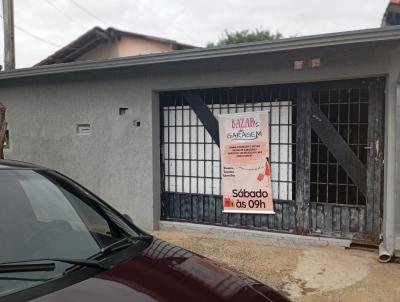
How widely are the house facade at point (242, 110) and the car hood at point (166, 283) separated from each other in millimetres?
3702

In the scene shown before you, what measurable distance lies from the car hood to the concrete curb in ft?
12.6

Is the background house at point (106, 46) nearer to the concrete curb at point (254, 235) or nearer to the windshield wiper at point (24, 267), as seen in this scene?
the concrete curb at point (254, 235)

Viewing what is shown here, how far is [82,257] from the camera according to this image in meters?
2.49

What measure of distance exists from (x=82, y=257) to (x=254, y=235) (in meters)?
4.45

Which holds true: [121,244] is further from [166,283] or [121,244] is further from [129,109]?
[129,109]

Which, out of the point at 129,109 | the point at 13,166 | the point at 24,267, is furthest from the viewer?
the point at 129,109

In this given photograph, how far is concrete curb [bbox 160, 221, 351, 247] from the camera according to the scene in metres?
6.15

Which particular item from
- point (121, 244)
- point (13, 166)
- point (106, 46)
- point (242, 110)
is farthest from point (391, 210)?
point (106, 46)

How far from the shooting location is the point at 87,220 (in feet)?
9.80

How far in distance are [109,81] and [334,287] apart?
16.1ft

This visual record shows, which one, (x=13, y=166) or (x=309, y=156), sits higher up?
(x=13, y=166)

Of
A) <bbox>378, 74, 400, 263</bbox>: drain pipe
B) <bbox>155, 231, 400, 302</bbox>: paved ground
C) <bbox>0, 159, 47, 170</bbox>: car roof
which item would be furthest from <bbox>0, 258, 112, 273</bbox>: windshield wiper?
<bbox>378, 74, 400, 263</bbox>: drain pipe

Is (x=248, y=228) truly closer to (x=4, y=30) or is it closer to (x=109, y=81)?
(x=109, y=81)

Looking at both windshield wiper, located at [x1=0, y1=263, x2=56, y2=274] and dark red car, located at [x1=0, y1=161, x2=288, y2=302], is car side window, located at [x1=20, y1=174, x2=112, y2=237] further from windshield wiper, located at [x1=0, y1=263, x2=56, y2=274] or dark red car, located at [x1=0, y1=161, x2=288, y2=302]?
windshield wiper, located at [x1=0, y1=263, x2=56, y2=274]
